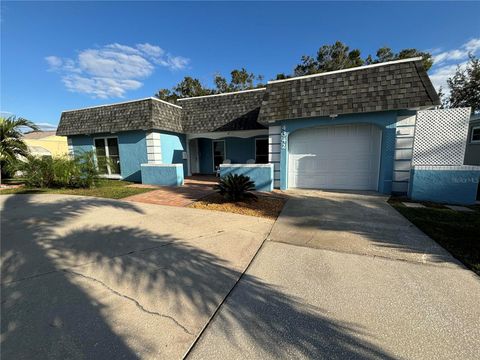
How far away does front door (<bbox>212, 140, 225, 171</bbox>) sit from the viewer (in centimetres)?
1332

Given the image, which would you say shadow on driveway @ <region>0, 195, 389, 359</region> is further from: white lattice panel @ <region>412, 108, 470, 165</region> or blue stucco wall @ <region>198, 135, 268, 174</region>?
blue stucco wall @ <region>198, 135, 268, 174</region>

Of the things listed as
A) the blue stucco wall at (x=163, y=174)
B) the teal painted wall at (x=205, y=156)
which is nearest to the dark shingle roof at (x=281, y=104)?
the teal painted wall at (x=205, y=156)

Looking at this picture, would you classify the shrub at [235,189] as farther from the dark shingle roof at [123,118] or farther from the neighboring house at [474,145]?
the neighboring house at [474,145]

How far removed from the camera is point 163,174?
1004cm

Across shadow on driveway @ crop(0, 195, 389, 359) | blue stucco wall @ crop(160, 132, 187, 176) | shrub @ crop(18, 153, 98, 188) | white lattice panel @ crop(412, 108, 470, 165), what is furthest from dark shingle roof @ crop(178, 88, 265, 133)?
shadow on driveway @ crop(0, 195, 389, 359)

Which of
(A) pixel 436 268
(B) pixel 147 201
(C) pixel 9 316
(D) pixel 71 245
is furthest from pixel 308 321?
(B) pixel 147 201

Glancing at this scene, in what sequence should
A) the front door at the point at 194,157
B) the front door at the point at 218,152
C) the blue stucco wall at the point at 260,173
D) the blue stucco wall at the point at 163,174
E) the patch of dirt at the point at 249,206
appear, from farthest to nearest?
the front door at the point at 194,157
the front door at the point at 218,152
the blue stucco wall at the point at 163,174
the blue stucco wall at the point at 260,173
the patch of dirt at the point at 249,206

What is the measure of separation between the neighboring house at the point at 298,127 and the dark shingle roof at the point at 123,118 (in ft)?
0.19

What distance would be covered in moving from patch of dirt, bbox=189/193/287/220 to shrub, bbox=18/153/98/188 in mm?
6191

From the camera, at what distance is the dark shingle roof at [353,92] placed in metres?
6.82

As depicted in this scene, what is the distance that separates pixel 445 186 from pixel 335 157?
3428 mm

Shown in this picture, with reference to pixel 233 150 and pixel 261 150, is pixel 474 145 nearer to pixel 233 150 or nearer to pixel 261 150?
pixel 261 150

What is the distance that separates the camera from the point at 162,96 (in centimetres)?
3238

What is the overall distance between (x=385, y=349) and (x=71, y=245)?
4851 millimetres
